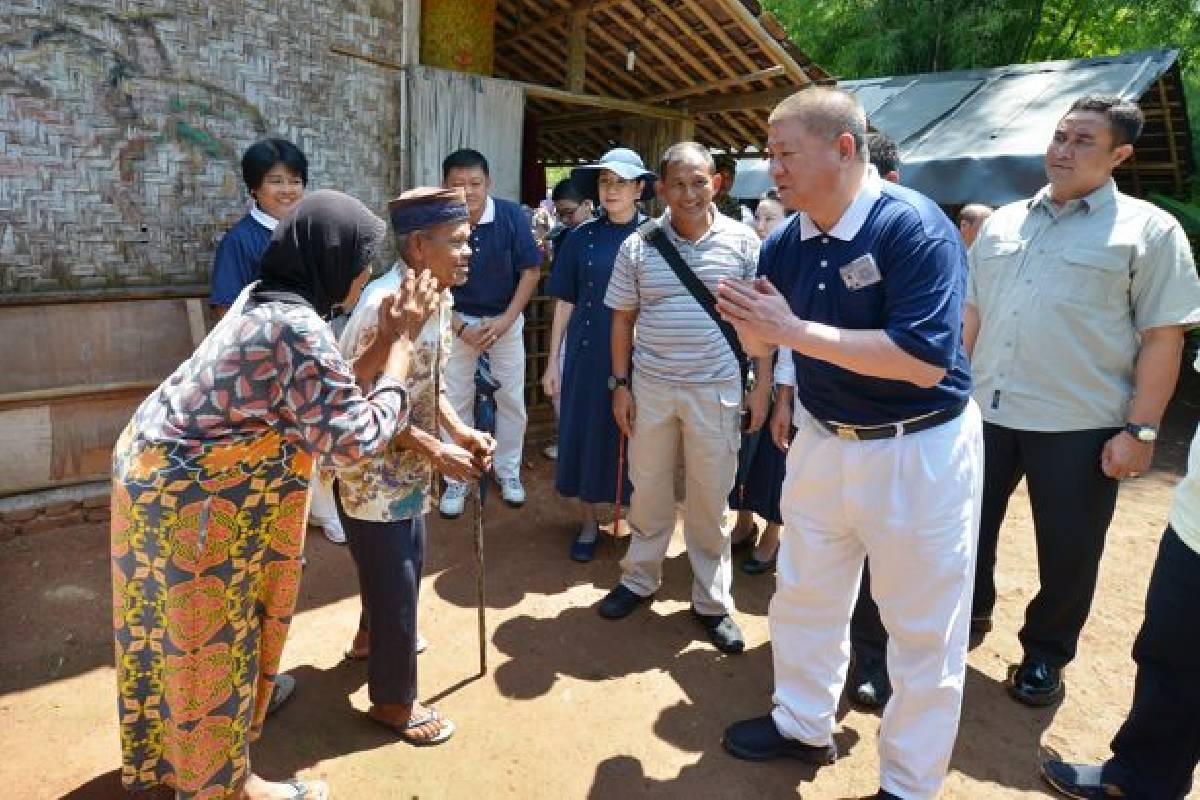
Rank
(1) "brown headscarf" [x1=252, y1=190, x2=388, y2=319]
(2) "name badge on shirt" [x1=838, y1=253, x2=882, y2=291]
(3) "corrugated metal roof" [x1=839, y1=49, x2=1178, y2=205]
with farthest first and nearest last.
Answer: (3) "corrugated metal roof" [x1=839, y1=49, x2=1178, y2=205]
(2) "name badge on shirt" [x1=838, y1=253, x2=882, y2=291]
(1) "brown headscarf" [x1=252, y1=190, x2=388, y2=319]

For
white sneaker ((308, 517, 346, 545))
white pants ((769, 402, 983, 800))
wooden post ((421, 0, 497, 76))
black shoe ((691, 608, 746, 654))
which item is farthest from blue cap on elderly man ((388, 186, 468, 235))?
wooden post ((421, 0, 497, 76))

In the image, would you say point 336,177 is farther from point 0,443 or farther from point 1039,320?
point 1039,320

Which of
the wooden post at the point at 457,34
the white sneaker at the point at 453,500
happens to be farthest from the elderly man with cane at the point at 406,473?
the wooden post at the point at 457,34

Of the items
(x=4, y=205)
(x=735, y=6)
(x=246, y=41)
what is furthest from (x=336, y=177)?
(x=735, y=6)

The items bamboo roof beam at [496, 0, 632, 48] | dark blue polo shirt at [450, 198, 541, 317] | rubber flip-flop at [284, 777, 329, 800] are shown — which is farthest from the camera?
bamboo roof beam at [496, 0, 632, 48]

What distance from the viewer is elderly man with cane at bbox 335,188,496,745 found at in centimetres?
244

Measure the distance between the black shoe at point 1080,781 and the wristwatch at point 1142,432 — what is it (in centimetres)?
115

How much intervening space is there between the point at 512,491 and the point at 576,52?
139 inches

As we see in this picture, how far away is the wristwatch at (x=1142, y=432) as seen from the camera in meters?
2.75

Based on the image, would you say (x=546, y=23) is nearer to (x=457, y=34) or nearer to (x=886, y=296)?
Result: (x=457, y=34)

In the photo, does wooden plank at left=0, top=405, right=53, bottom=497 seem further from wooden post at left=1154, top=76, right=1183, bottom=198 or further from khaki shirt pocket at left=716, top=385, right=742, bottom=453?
wooden post at left=1154, top=76, right=1183, bottom=198

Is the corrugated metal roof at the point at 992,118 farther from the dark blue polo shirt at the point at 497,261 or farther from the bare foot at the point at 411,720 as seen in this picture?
the bare foot at the point at 411,720

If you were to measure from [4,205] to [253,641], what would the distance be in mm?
3211

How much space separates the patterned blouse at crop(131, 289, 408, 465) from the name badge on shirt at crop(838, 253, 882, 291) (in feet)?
4.44
